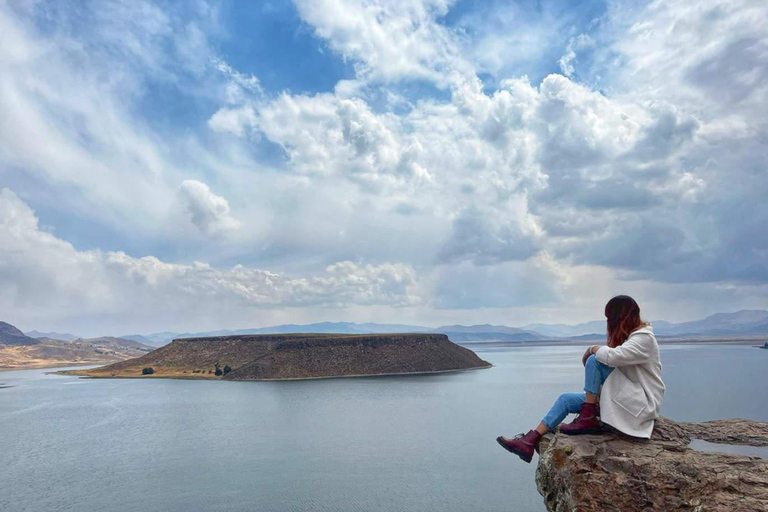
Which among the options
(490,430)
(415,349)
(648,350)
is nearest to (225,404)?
(490,430)

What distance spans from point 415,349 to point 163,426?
307 ft

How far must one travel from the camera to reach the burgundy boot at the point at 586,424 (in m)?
7.61

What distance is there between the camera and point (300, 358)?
138750mm

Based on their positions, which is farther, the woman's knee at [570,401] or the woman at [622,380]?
the woman's knee at [570,401]

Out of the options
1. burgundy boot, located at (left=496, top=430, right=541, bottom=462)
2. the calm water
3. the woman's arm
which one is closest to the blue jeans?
burgundy boot, located at (left=496, top=430, right=541, bottom=462)

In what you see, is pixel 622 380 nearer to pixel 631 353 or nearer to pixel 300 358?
pixel 631 353

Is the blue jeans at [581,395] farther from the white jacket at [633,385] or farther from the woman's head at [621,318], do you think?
the woman's head at [621,318]

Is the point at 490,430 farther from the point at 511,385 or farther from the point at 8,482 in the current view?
the point at 511,385

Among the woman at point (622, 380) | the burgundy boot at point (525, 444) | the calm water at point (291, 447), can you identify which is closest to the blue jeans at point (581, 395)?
the woman at point (622, 380)

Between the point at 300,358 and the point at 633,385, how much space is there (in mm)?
136630

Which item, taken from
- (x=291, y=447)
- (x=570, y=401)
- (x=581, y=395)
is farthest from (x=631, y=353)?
(x=291, y=447)

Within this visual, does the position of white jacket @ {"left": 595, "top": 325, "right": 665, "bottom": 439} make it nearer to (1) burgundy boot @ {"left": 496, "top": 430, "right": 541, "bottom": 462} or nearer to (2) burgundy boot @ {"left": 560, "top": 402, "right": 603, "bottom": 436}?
(2) burgundy boot @ {"left": 560, "top": 402, "right": 603, "bottom": 436}

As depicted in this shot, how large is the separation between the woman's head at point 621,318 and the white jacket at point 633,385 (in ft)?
1.06

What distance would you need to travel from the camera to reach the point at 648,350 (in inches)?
280
